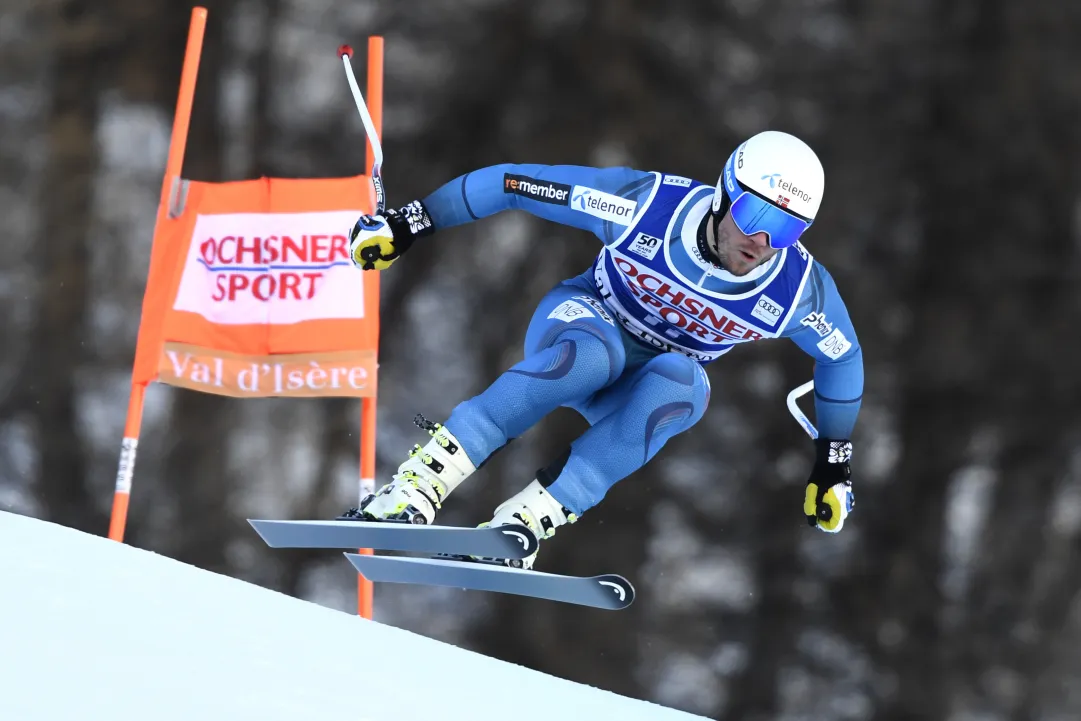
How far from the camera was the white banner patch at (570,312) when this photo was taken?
390cm

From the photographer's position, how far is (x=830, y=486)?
4.31m

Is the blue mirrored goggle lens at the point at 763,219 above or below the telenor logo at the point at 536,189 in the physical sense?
below

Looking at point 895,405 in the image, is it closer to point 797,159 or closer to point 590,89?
point 590,89

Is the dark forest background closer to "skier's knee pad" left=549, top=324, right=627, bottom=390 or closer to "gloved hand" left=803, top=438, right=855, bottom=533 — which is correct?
"gloved hand" left=803, top=438, right=855, bottom=533

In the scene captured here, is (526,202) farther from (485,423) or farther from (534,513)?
(534,513)

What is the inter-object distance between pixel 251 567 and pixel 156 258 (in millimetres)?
4188

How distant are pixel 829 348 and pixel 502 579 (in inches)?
48.7

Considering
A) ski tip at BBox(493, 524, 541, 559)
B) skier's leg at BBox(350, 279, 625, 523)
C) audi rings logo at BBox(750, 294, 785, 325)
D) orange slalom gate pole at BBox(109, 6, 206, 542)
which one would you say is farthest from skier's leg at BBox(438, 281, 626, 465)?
orange slalom gate pole at BBox(109, 6, 206, 542)

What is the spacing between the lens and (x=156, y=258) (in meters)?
5.25

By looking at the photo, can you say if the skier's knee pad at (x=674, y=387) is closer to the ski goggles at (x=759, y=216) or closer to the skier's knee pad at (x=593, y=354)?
the skier's knee pad at (x=593, y=354)

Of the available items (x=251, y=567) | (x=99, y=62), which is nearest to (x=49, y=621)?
(x=251, y=567)

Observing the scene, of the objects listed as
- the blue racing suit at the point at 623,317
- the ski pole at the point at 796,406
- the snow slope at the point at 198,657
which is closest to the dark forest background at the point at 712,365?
the ski pole at the point at 796,406

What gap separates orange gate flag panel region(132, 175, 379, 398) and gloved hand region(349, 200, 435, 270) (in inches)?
45.5

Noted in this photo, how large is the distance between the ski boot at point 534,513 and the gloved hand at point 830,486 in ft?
3.02
